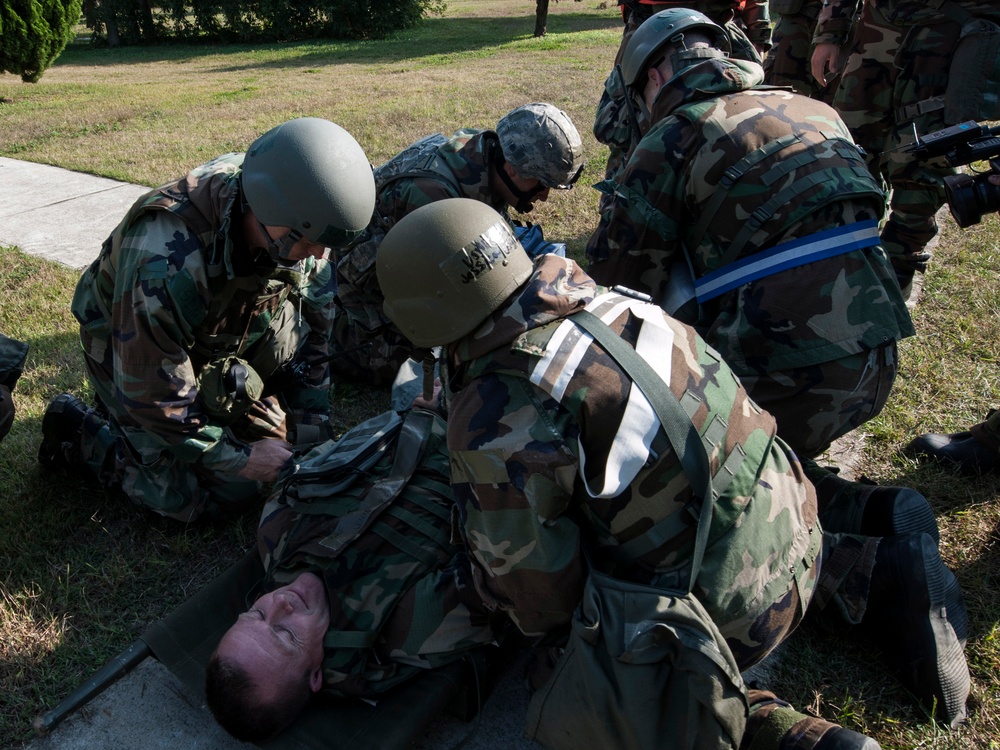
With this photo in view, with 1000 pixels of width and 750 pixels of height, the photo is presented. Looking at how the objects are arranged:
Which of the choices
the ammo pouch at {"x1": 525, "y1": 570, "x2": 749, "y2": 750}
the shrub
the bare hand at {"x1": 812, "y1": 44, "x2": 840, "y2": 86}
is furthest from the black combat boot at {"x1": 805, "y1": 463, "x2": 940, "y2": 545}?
the shrub

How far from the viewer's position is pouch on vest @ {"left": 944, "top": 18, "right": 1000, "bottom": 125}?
3863 millimetres

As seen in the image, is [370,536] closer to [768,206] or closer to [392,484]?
[392,484]

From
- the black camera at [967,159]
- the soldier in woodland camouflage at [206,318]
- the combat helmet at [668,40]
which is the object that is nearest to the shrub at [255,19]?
the combat helmet at [668,40]

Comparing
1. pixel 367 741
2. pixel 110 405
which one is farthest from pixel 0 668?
pixel 367 741

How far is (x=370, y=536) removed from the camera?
9.22 feet

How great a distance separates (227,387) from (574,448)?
195 centimetres

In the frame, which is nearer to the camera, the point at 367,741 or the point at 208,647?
the point at 367,741

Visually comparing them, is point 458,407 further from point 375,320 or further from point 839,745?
point 375,320

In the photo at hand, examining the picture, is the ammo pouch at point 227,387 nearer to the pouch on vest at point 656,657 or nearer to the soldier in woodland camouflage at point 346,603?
the soldier in woodland camouflage at point 346,603

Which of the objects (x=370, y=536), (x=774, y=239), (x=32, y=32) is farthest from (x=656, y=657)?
(x=32, y=32)

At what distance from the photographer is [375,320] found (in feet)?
14.1

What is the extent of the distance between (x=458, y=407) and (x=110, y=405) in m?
1.95

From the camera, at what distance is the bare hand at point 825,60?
534 cm

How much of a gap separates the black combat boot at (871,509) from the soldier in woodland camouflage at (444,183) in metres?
1.78
